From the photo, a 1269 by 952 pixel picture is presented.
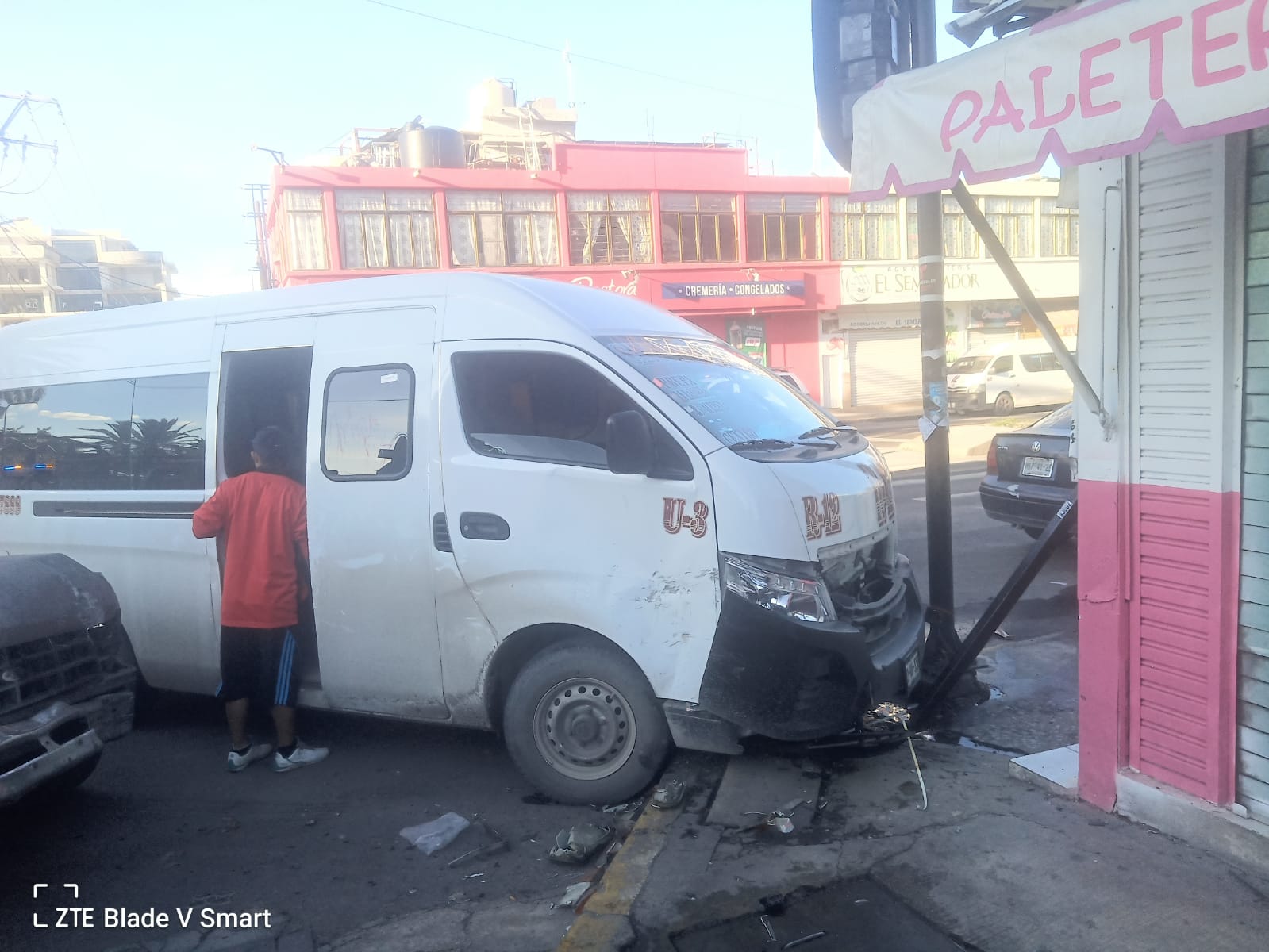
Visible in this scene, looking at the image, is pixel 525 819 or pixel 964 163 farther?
pixel 525 819

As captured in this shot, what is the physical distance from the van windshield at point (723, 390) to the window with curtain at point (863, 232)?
93.4 ft

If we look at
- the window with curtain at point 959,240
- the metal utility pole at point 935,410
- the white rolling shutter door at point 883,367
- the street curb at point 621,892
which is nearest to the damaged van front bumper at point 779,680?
the street curb at point 621,892

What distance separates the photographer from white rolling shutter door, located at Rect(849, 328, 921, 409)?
3278cm

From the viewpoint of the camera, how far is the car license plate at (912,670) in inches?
162

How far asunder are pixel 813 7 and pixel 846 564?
3.05 metres

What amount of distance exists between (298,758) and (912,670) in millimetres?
3088

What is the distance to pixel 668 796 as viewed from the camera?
12.8 ft

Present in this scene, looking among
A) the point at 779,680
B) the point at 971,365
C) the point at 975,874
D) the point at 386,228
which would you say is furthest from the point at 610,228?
the point at 975,874

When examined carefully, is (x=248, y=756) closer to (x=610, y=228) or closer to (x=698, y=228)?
(x=610, y=228)

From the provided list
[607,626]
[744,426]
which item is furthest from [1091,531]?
[607,626]

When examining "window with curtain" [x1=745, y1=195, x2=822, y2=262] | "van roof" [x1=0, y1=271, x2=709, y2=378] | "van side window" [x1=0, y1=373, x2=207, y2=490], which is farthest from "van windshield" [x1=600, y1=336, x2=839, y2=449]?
"window with curtain" [x1=745, y1=195, x2=822, y2=262]

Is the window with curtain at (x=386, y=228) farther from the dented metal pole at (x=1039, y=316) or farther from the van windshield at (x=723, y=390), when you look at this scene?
the dented metal pole at (x=1039, y=316)

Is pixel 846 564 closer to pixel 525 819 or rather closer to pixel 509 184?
pixel 525 819

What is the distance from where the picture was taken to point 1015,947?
287 cm
